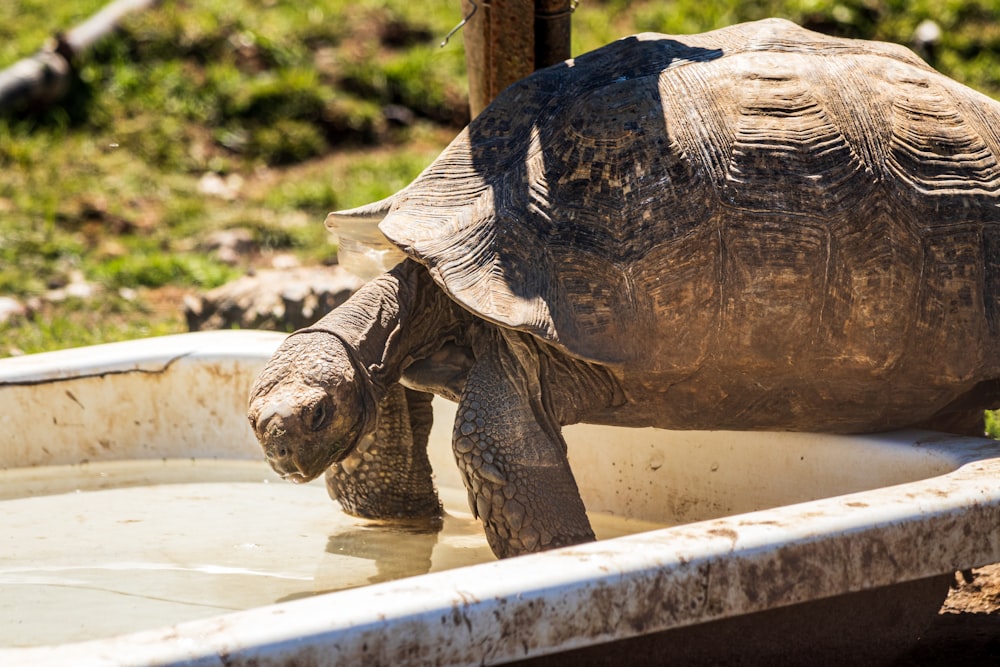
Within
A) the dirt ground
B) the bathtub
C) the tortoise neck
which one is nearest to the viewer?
the bathtub

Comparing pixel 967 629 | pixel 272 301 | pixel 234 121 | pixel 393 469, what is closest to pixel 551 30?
pixel 393 469

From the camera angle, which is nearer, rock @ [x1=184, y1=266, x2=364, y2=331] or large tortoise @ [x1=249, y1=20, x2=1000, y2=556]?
large tortoise @ [x1=249, y1=20, x2=1000, y2=556]

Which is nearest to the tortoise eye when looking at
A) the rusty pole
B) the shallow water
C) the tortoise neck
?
the tortoise neck

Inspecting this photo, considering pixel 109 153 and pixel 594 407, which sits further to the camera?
pixel 109 153

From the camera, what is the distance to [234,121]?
26.6 ft

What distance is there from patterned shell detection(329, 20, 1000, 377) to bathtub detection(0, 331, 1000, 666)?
0.39 meters

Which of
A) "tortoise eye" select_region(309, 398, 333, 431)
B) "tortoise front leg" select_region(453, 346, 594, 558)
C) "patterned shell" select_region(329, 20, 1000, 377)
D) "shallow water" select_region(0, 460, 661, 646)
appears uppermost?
"patterned shell" select_region(329, 20, 1000, 377)

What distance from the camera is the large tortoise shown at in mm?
2867

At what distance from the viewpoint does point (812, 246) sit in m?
2.89

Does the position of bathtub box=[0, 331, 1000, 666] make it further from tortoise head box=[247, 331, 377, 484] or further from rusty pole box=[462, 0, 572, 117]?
rusty pole box=[462, 0, 572, 117]

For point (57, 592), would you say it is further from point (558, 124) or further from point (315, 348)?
point (558, 124)

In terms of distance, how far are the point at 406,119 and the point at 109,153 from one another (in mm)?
1867

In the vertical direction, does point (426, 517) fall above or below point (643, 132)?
below

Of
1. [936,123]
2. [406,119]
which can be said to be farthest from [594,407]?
[406,119]
